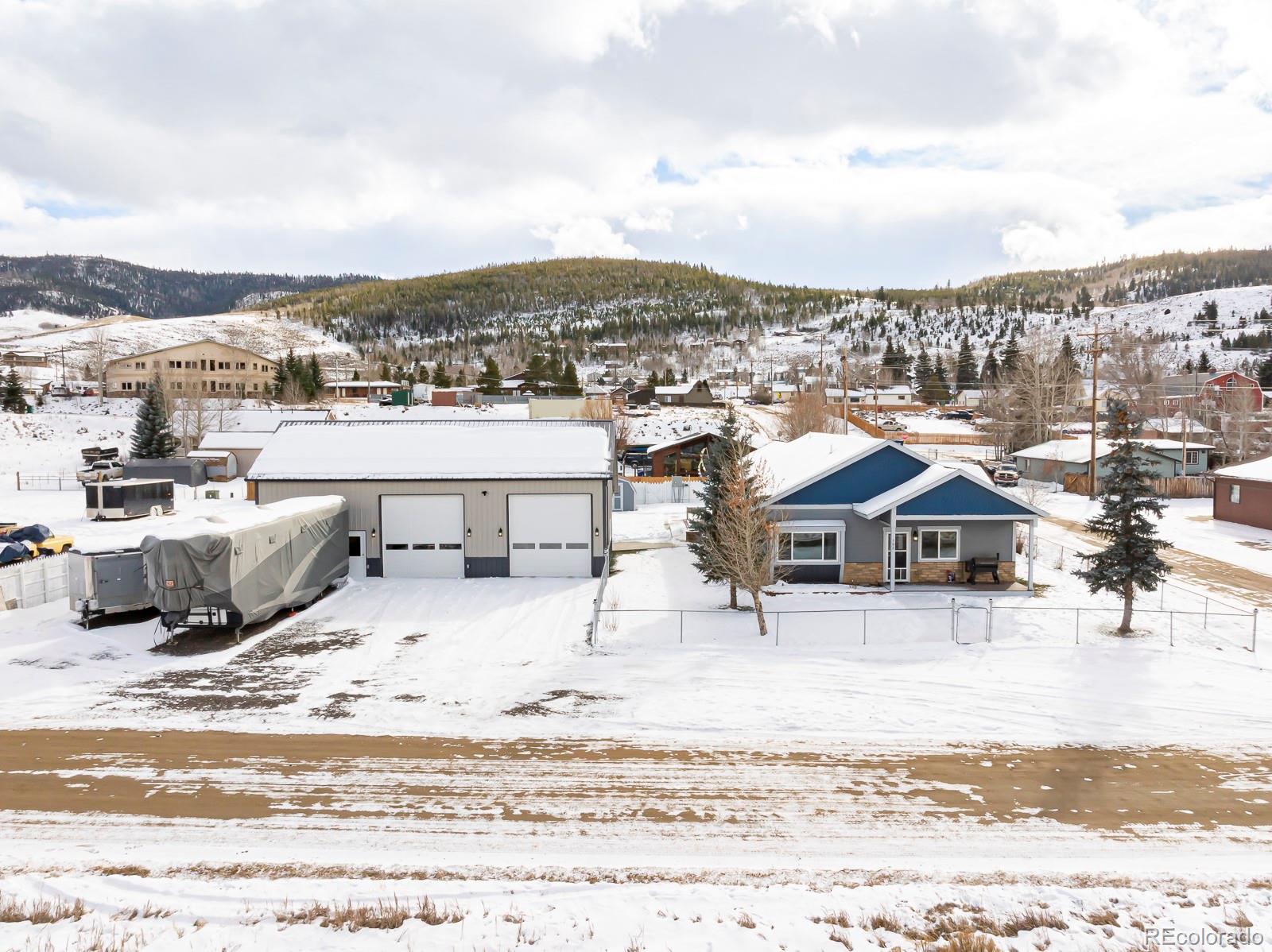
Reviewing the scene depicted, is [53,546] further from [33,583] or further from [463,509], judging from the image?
[463,509]

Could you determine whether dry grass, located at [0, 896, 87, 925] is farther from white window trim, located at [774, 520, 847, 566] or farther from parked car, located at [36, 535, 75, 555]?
parked car, located at [36, 535, 75, 555]

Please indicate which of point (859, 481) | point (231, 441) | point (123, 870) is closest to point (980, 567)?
point (859, 481)

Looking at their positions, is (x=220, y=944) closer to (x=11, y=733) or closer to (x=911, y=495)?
(x=11, y=733)

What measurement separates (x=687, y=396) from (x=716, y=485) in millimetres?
80770

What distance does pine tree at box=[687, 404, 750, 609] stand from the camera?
20.6 m

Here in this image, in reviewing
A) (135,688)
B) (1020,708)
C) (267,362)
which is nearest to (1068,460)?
(1020,708)

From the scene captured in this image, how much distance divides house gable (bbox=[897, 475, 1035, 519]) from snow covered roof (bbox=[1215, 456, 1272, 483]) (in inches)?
760

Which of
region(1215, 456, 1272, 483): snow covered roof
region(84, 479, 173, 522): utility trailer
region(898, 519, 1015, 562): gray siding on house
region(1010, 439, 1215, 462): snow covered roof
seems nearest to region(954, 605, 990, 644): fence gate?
region(898, 519, 1015, 562): gray siding on house

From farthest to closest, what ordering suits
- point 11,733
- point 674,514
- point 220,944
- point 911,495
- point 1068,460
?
1. point 1068,460
2. point 674,514
3. point 911,495
4. point 11,733
5. point 220,944

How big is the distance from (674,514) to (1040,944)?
31424 mm

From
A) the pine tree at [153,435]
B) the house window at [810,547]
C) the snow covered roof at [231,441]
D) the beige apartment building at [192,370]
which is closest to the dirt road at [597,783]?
the house window at [810,547]

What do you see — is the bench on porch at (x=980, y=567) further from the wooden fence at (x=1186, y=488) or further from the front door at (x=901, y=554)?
the wooden fence at (x=1186, y=488)

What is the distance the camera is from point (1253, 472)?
110ft

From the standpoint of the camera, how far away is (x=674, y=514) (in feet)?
126
